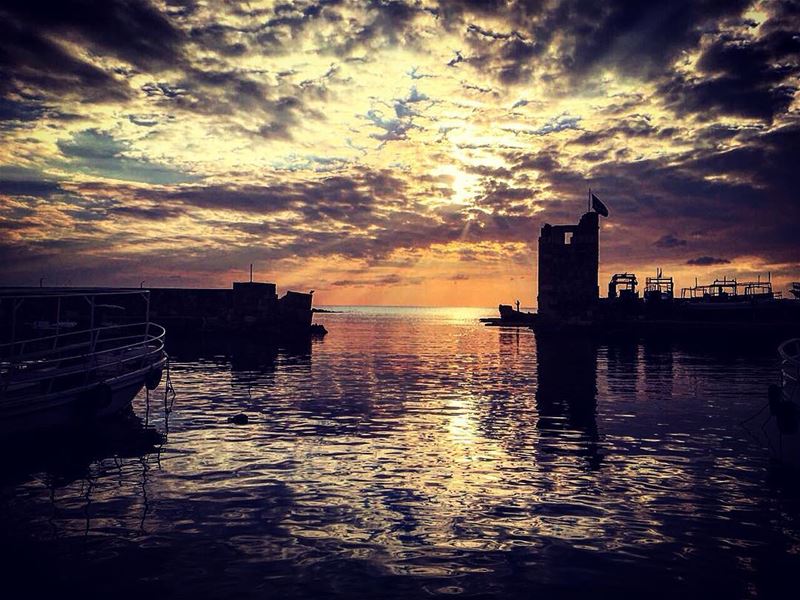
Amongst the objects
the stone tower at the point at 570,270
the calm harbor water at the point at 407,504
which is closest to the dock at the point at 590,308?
the stone tower at the point at 570,270

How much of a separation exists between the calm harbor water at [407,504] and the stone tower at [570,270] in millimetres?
50191

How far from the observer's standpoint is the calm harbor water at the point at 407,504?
683 cm

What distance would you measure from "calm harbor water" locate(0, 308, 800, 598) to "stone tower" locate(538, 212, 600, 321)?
50191 millimetres

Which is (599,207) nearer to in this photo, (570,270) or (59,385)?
(570,270)

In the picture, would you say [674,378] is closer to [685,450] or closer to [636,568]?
[685,450]

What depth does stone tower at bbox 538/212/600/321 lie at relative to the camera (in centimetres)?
6881

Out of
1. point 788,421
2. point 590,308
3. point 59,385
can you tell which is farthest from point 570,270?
point 59,385

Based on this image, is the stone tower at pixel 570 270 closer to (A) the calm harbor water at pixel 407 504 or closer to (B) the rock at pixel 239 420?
(A) the calm harbor water at pixel 407 504

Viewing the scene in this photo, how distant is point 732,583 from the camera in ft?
22.1

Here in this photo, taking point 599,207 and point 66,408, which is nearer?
point 66,408

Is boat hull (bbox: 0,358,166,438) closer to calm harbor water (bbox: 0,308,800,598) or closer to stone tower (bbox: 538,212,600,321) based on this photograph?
calm harbor water (bbox: 0,308,800,598)

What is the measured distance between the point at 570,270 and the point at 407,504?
63139mm

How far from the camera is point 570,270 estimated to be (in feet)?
226

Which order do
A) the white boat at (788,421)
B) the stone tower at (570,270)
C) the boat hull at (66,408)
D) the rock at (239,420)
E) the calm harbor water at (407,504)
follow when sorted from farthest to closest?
the stone tower at (570,270), the rock at (239,420), the boat hull at (66,408), the white boat at (788,421), the calm harbor water at (407,504)
